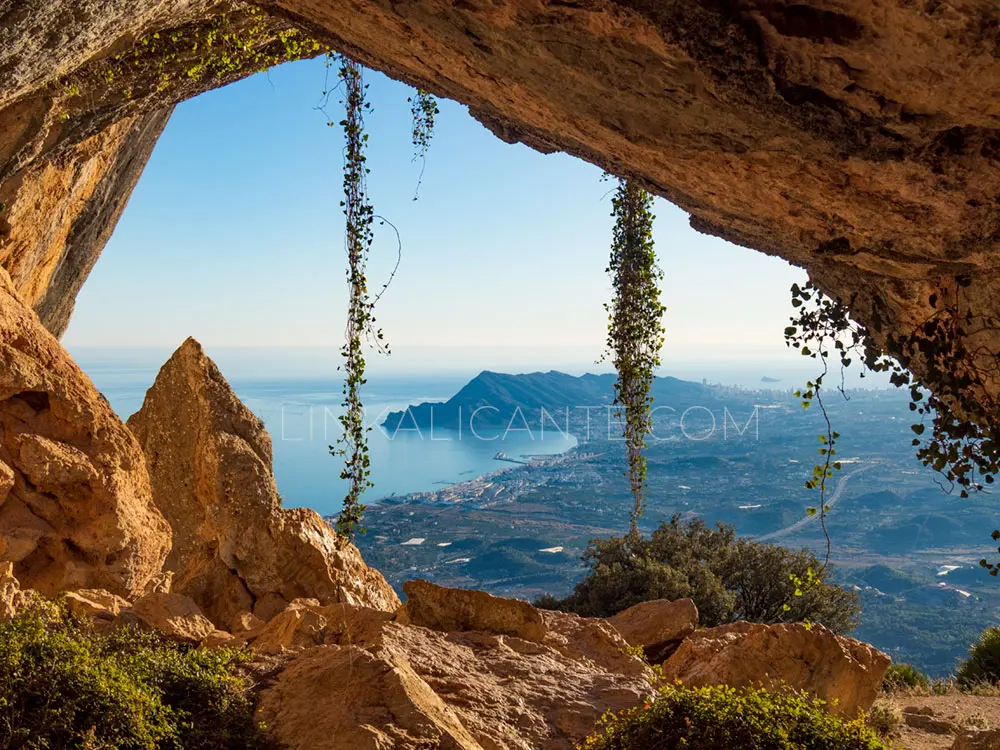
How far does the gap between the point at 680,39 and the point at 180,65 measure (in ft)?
23.5

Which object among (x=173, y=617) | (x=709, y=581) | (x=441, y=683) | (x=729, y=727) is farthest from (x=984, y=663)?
(x=173, y=617)

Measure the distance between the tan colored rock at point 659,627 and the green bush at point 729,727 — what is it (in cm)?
380

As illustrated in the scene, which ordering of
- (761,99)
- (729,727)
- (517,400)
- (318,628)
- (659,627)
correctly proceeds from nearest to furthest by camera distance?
(761,99) → (729,727) → (318,628) → (659,627) → (517,400)

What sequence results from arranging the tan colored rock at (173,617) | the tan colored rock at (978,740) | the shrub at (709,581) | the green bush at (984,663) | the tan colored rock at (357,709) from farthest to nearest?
the shrub at (709,581) < the green bush at (984,663) < the tan colored rock at (173,617) < the tan colored rock at (978,740) < the tan colored rock at (357,709)

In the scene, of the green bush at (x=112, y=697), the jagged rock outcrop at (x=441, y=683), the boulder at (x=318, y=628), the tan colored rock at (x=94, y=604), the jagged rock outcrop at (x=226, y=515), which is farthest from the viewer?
the jagged rock outcrop at (x=226, y=515)

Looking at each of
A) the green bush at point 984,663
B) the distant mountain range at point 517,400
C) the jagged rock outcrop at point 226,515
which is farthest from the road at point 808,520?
the jagged rock outcrop at point 226,515

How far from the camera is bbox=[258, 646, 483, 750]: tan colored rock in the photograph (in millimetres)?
4020

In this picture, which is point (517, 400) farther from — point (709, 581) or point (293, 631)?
point (293, 631)

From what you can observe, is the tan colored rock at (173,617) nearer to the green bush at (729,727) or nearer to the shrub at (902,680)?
the green bush at (729,727)

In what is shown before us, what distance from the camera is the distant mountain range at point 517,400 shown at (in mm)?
27078

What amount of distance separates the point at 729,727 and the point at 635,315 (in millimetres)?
5080

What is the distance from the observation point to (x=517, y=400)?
29.7 metres

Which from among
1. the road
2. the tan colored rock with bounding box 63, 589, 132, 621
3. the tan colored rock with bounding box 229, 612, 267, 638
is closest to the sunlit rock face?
the tan colored rock with bounding box 63, 589, 132, 621

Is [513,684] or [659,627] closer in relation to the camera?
[513,684]
